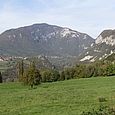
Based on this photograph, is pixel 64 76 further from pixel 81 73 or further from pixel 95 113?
pixel 95 113

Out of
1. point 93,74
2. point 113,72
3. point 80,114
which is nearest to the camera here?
point 80,114

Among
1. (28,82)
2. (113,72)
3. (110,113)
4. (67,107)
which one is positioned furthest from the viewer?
(113,72)

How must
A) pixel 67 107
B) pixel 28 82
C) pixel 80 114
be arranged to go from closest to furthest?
pixel 80 114
pixel 67 107
pixel 28 82

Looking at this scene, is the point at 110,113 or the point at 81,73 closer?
the point at 110,113

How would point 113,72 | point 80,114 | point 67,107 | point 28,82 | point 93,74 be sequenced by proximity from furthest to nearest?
point 93,74
point 113,72
point 28,82
point 67,107
point 80,114

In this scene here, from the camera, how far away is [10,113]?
19.4m

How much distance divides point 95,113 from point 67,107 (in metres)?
4.38

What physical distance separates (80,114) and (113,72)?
80669 millimetres

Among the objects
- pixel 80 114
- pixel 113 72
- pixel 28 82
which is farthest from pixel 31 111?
pixel 113 72

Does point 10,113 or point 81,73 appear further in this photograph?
point 81,73

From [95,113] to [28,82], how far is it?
41.7m

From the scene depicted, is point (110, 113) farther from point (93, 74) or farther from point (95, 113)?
point (93, 74)

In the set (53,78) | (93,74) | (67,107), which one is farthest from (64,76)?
(67,107)

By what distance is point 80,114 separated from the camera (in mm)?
17328
